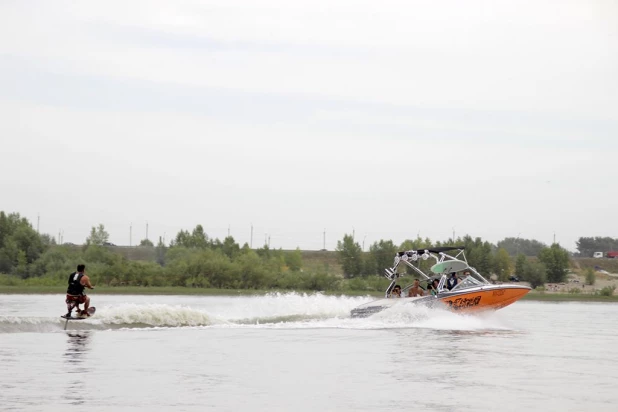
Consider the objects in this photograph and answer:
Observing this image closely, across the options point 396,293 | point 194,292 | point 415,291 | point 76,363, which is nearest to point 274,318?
point 396,293

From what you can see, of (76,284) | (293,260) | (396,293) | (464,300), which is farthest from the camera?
(293,260)

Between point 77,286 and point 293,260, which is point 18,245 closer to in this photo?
point 293,260

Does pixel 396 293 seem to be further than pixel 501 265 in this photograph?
No

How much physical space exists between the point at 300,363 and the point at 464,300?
Answer: 1406 cm

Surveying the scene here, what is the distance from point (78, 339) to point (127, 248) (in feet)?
409

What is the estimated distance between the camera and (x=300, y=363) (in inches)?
905

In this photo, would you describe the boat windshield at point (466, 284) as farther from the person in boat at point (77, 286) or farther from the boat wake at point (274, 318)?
the person in boat at point (77, 286)

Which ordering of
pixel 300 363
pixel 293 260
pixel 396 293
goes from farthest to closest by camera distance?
pixel 293 260 → pixel 396 293 → pixel 300 363

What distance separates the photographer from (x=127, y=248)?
14988 cm

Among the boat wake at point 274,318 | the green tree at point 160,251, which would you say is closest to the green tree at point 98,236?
the green tree at point 160,251

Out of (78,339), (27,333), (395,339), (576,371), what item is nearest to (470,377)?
(576,371)

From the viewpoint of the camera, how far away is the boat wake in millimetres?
29328

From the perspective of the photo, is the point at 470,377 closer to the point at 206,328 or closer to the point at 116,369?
the point at 116,369

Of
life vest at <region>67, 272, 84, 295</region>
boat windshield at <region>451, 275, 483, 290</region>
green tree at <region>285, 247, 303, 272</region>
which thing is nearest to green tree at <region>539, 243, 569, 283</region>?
green tree at <region>285, 247, 303, 272</region>
